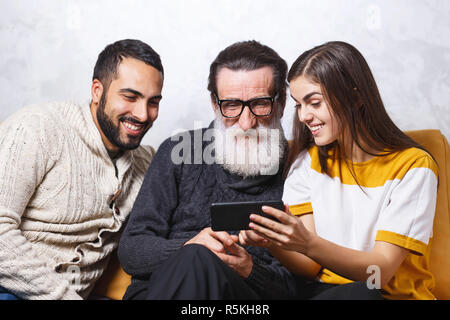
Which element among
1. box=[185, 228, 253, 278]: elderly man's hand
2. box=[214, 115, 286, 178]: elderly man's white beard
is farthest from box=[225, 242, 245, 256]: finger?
box=[214, 115, 286, 178]: elderly man's white beard

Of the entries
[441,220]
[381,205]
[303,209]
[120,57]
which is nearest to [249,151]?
[303,209]

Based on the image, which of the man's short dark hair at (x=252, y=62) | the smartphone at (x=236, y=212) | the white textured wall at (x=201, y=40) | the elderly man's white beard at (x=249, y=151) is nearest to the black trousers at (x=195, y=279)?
the smartphone at (x=236, y=212)

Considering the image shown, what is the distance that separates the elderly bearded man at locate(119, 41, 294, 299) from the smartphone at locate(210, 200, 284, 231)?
0.92 feet

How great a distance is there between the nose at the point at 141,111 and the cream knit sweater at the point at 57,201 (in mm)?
180

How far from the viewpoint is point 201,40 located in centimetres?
241

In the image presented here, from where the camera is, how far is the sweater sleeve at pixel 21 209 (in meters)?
1.46

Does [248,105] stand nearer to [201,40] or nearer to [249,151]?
[249,151]

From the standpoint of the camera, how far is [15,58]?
262 centimetres

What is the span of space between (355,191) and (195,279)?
28.9 inches

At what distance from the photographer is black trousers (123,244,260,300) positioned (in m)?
1.17

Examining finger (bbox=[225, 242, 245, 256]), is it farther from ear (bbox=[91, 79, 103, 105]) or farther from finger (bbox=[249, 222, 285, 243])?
ear (bbox=[91, 79, 103, 105])

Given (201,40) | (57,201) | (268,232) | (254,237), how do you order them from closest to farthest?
(268,232), (254,237), (57,201), (201,40)
